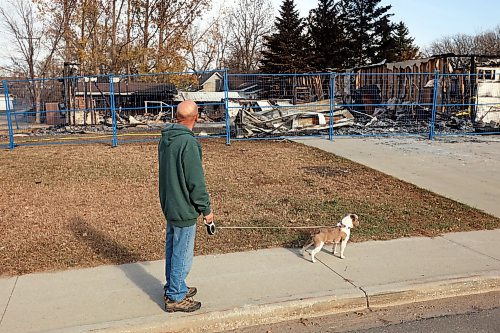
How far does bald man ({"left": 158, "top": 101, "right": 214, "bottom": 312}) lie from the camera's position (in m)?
3.48

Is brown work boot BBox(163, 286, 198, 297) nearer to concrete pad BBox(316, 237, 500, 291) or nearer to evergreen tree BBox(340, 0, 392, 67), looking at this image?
concrete pad BBox(316, 237, 500, 291)

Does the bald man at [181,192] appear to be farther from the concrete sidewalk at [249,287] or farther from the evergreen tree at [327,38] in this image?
the evergreen tree at [327,38]

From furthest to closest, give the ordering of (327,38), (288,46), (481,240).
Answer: (327,38), (288,46), (481,240)

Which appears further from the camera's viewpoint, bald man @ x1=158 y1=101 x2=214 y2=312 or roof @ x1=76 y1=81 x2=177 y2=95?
roof @ x1=76 y1=81 x2=177 y2=95

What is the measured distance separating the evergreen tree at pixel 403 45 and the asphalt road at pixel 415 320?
47.4 metres

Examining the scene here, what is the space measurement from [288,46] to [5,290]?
42.7 m

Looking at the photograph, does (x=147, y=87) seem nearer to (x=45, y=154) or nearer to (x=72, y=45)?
(x=72, y=45)

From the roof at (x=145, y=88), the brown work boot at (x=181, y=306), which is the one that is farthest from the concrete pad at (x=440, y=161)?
the roof at (x=145, y=88)

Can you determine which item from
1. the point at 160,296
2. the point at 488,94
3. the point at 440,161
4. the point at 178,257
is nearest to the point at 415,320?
the point at 178,257

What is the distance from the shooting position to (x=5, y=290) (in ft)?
13.7

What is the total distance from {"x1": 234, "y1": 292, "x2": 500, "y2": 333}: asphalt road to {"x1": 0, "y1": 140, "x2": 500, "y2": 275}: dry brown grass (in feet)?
5.18

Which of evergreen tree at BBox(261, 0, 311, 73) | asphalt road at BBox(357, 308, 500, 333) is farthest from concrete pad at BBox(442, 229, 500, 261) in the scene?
evergreen tree at BBox(261, 0, 311, 73)

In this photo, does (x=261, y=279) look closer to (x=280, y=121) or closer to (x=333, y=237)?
(x=333, y=237)

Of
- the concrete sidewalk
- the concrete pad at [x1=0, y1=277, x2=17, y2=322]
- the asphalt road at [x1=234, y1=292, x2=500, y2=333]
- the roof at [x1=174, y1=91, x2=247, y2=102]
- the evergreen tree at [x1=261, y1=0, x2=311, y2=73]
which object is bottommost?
the asphalt road at [x1=234, y1=292, x2=500, y2=333]
